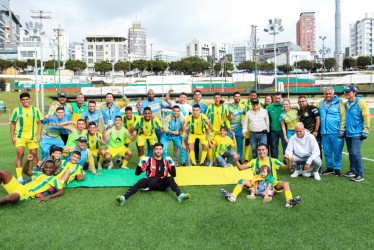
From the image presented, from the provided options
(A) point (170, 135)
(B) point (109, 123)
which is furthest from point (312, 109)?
(B) point (109, 123)

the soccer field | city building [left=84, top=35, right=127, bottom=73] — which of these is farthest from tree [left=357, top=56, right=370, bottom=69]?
the soccer field

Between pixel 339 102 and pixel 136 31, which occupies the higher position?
pixel 136 31

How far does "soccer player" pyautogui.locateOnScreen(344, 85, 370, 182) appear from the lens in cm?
574

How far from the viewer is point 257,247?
3.25 metres

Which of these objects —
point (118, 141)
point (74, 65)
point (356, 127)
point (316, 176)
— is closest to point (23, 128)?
point (118, 141)

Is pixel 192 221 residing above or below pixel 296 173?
below

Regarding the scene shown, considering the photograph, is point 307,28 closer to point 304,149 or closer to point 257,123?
point 257,123

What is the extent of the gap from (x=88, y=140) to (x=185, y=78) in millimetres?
52644

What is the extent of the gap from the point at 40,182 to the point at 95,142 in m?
2.03

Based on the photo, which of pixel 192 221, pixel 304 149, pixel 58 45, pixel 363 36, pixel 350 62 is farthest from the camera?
pixel 363 36

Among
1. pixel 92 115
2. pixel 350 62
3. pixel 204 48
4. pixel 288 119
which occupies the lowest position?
pixel 288 119

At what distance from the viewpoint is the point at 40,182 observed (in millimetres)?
5074

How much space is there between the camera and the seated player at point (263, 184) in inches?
190

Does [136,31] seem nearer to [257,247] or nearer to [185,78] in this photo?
[185,78]
